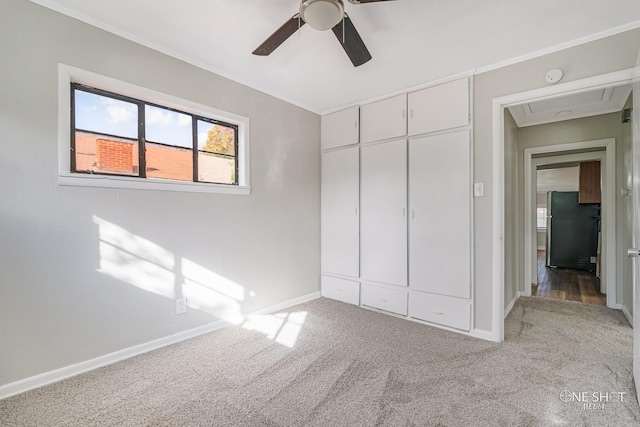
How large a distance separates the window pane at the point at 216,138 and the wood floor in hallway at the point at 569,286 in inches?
174

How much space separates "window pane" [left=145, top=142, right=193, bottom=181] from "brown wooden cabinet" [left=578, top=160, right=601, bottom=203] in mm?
6417

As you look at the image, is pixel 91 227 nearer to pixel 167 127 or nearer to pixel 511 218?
pixel 167 127

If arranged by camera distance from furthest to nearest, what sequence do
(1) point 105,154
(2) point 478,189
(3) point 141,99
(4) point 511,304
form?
(4) point 511,304, (2) point 478,189, (3) point 141,99, (1) point 105,154

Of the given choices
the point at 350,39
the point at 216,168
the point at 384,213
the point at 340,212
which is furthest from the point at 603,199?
the point at 216,168

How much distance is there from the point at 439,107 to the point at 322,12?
1.73 metres

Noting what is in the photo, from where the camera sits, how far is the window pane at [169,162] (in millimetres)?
2387

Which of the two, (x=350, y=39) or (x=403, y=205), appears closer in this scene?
(x=350, y=39)

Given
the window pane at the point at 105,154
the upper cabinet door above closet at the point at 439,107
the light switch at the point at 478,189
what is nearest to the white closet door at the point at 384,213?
the upper cabinet door above closet at the point at 439,107

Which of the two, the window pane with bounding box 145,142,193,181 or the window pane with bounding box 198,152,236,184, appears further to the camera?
the window pane with bounding box 198,152,236,184

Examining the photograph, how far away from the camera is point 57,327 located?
6.17 feet

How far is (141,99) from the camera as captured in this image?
2.33 m

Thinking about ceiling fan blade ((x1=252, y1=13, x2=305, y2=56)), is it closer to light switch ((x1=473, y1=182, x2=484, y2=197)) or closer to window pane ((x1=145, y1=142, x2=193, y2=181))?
window pane ((x1=145, y1=142, x2=193, y2=181))

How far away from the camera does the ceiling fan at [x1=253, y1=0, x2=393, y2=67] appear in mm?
1502

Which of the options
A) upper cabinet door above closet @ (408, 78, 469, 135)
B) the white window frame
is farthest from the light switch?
the white window frame
